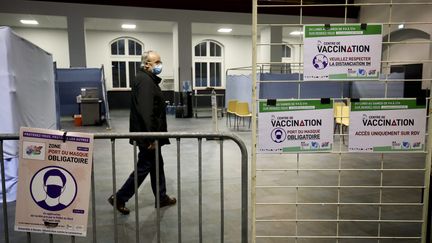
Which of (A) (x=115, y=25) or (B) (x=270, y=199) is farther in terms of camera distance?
(A) (x=115, y=25)

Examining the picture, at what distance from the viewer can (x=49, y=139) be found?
6.65 ft

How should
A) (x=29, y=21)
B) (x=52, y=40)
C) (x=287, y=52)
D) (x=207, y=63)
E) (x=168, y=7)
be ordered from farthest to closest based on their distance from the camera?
(x=287, y=52) → (x=207, y=63) → (x=52, y=40) → (x=29, y=21) → (x=168, y=7)

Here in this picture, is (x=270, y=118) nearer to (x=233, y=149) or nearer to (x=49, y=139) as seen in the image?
(x=49, y=139)

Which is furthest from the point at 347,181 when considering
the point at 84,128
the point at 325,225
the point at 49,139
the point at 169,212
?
the point at 84,128

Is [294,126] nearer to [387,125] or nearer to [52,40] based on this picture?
[387,125]

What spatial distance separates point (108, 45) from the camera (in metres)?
15.9

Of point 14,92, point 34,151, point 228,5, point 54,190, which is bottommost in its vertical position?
point 54,190

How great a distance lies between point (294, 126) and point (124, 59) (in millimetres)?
15112

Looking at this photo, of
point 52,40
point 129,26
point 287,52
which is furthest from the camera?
point 287,52

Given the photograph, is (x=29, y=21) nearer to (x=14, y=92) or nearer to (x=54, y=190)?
(x=14, y=92)

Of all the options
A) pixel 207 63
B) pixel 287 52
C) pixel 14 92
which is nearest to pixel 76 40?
pixel 207 63

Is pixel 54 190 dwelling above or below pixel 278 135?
below

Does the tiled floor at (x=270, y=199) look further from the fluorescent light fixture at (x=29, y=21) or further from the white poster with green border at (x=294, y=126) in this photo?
the fluorescent light fixture at (x=29, y=21)

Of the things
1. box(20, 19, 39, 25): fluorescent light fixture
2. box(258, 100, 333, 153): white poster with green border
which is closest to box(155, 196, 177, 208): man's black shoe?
box(258, 100, 333, 153): white poster with green border
